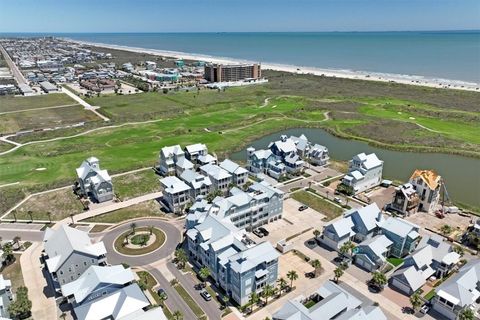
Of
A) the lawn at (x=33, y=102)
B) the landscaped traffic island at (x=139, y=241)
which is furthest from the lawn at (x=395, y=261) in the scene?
the lawn at (x=33, y=102)

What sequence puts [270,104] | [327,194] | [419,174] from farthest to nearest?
[270,104] → [327,194] → [419,174]

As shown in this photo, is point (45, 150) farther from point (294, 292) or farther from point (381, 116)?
point (381, 116)

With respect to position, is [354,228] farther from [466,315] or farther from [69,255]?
[69,255]

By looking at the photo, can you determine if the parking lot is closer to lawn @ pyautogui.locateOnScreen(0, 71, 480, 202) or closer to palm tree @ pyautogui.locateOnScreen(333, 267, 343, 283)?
palm tree @ pyautogui.locateOnScreen(333, 267, 343, 283)

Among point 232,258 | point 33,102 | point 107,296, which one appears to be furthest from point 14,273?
point 33,102

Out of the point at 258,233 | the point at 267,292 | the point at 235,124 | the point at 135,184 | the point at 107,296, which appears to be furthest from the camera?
the point at 235,124

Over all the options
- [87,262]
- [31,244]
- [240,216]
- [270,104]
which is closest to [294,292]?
[240,216]
